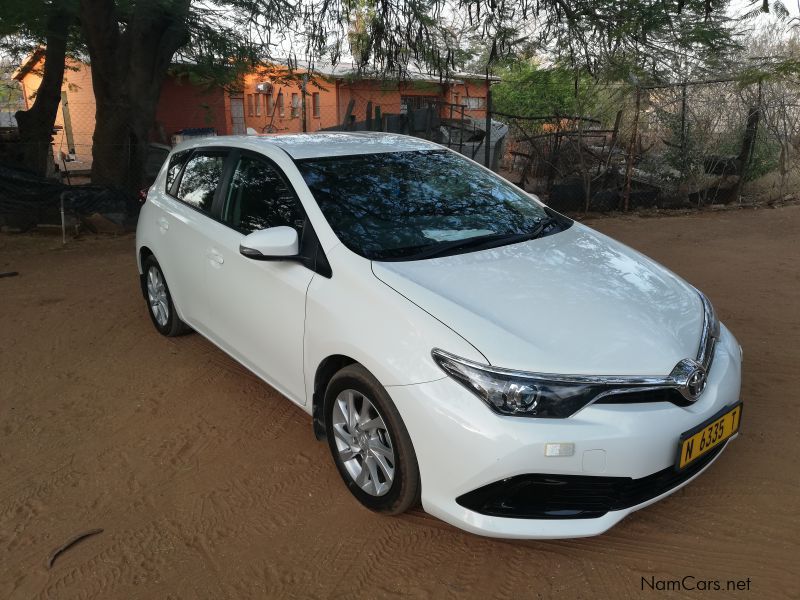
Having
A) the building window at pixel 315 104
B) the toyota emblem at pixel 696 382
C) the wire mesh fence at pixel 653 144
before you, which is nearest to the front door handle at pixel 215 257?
the toyota emblem at pixel 696 382

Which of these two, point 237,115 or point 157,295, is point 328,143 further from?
point 237,115

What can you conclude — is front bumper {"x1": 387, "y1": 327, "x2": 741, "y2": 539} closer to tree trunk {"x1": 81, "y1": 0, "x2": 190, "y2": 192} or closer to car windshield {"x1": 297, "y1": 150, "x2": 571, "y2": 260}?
car windshield {"x1": 297, "y1": 150, "x2": 571, "y2": 260}

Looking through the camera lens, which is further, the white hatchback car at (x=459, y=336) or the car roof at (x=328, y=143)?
the car roof at (x=328, y=143)

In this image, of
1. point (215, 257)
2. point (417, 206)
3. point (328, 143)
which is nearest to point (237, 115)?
point (328, 143)

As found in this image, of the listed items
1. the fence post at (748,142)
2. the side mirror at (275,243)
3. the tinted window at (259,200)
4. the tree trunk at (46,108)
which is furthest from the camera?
the tree trunk at (46,108)

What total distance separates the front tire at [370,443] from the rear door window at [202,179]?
185 cm

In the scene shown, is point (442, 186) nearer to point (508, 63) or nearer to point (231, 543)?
point (231, 543)

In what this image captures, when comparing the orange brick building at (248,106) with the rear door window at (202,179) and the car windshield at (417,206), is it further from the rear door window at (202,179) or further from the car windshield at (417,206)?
the car windshield at (417,206)

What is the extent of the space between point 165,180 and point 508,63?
537 centimetres

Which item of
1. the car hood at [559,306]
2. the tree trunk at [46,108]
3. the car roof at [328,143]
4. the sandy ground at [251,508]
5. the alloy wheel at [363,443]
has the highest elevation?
the tree trunk at [46,108]

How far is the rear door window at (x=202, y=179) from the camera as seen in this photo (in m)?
4.24

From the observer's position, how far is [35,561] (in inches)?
108

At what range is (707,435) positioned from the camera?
2.67 metres

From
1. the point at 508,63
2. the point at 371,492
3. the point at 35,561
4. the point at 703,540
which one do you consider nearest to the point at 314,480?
the point at 371,492
